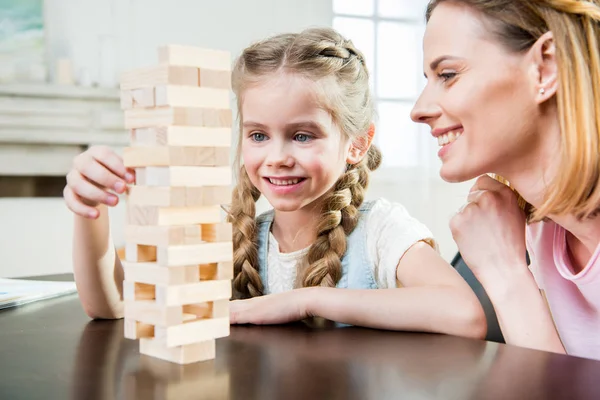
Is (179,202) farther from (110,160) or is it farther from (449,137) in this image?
(449,137)

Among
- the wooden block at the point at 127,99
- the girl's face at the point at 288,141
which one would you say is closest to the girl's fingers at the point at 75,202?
the wooden block at the point at 127,99

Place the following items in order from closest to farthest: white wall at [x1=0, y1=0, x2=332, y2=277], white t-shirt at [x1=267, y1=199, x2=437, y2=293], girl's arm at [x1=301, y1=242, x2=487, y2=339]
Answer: girl's arm at [x1=301, y1=242, x2=487, y2=339]
white t-shirt at [x1=267, y1=199, x2=437, y2=293]
white wall at [x1=0, y1=0, x2=332, y2=277]

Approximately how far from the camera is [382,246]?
5.17 feet

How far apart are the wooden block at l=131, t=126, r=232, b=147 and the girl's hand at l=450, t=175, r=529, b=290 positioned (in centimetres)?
67

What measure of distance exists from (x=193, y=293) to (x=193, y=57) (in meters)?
0.25

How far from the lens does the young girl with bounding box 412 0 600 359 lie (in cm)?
115

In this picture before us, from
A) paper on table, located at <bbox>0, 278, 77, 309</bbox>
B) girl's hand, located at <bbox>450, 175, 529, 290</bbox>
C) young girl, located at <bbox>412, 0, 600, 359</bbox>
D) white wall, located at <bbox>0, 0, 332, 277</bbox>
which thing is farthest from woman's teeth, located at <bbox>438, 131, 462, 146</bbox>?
white wall, located at <bbox>0, 0, 332, 277</bbox>

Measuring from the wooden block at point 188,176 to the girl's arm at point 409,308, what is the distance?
40 cm

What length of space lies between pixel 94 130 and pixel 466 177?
3363 millimetres

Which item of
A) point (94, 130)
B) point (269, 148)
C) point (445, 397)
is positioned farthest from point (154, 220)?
point (94, 130)

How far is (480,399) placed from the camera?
0.65 m

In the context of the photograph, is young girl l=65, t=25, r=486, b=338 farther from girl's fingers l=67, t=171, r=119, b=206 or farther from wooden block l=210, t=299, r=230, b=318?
wooden block l=210, t=299, r=230, b=318

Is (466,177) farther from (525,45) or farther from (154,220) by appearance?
(154,220)

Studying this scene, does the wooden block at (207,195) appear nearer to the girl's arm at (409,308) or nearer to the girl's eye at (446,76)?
the girl's arm at (409,308)
